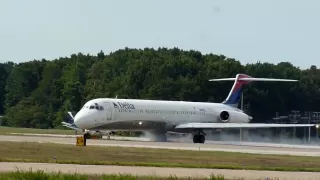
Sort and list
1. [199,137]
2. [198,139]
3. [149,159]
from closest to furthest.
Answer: [149,159] < [198,139] < [199,137]

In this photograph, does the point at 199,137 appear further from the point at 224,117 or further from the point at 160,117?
the point at 224,117

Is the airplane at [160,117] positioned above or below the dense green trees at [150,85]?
below

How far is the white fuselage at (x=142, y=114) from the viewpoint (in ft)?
225

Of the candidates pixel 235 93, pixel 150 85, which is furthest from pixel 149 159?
pixel 150 85

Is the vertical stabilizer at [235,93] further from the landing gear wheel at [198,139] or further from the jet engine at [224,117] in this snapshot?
the landing gear wheel at [198,139]

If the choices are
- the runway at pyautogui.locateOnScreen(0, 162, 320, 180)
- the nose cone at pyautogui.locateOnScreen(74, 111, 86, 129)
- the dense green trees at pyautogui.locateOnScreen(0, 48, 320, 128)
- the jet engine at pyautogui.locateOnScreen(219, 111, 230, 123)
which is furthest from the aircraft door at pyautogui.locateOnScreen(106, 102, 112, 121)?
the dense green trees at pyautogui.locateOnScreen(0, 48, 320, 128)

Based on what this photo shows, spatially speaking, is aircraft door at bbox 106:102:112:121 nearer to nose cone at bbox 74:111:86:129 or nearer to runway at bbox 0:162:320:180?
nose cone at bbox 74:111:86:129

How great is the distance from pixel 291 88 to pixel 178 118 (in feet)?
198

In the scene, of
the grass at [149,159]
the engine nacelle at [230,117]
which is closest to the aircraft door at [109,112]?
the engine nacelle at [230,117]

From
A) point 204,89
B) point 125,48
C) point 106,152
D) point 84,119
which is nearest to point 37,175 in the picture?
point 106,152

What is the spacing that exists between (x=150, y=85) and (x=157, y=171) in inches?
3820

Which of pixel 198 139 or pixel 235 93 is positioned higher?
pixel 235 93

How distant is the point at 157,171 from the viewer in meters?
31.2

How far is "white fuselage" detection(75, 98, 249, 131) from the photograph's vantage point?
68438mm
